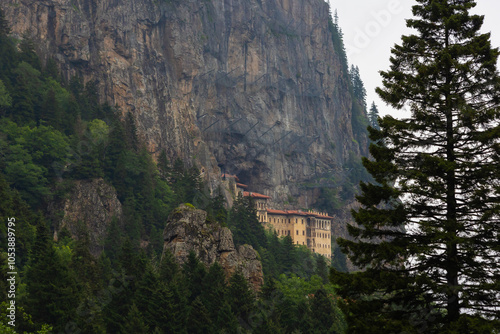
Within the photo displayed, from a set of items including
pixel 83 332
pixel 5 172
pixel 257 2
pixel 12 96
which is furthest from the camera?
pixel 257 2

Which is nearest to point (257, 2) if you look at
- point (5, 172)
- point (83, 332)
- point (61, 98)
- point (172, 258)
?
point (61, 98)

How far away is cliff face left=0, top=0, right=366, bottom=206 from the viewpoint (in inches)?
4670

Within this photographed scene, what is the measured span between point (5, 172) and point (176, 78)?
2140 inches

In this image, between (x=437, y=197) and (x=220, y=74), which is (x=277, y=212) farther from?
(x=437, y=197)

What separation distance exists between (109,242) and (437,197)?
66.3 meters

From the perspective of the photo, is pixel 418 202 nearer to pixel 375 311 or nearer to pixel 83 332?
pixel 375 311

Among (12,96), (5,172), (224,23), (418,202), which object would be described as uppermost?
(224,23)

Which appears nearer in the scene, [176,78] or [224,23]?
[176,78]

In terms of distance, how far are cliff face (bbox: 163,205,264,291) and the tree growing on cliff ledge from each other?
41.5m

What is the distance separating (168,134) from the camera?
124 meters

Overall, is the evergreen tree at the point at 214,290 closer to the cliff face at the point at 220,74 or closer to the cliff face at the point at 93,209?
the cliff face at the point at 93,209

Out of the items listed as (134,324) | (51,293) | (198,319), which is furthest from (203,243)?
(51,293)

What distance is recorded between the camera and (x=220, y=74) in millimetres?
145250

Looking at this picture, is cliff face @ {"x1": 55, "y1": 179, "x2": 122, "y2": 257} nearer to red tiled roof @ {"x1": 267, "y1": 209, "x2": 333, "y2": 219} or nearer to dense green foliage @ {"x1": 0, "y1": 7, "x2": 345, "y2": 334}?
dense green foliage @ {"x1": 0, "y1": 7, "x2": 345, "y2": 334}
